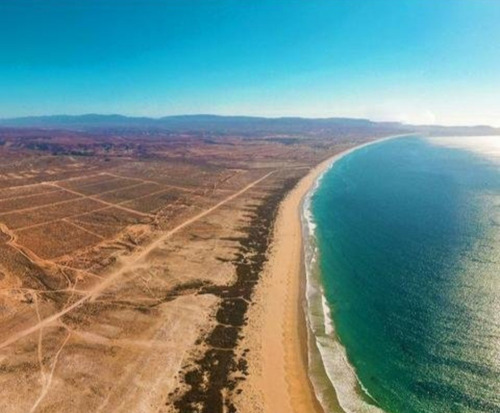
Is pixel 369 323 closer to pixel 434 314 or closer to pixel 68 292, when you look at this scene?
pixel 434 314

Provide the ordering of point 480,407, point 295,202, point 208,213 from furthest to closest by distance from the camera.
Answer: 1. point 295,202
2. point 208,213
3. point 480,407

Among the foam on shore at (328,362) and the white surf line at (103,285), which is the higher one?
the white surf line at (103,285)

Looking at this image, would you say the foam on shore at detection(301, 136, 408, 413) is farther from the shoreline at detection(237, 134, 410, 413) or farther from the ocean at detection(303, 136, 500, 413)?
the shoreline at detection(237, 134, 410, 413)

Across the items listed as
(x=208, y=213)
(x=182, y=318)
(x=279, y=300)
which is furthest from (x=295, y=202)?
(x=182, y=318)

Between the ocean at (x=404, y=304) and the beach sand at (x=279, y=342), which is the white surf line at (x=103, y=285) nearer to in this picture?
the beach sand at (x=279, y=342)

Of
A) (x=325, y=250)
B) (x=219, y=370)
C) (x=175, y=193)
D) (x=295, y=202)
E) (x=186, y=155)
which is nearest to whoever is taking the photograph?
(x=219, y=370)

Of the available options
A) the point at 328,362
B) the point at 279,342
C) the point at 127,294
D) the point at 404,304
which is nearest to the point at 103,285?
the point at 127,294

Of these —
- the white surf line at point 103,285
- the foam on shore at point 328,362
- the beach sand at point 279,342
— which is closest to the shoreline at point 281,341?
the beach sand at point 279,342

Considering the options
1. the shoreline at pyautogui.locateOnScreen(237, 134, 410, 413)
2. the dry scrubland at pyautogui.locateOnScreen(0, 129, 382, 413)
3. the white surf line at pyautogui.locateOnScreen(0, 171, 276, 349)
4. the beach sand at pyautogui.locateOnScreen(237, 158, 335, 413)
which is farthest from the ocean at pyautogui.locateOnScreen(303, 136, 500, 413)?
the white surf line at pyautogui.locateOnScreen(0, 171, 276, 349)
